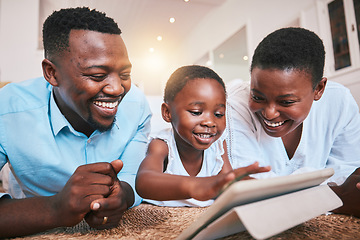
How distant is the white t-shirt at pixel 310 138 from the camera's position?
1.08 metres

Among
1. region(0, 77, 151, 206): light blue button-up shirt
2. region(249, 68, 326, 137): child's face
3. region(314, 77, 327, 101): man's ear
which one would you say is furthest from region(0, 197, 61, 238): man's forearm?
region(314, 77, 327, 101): man's ear

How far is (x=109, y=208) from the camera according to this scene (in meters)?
0.62

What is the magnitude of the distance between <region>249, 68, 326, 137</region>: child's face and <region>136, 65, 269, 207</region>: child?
12 cm

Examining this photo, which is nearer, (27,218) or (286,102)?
(27,218)

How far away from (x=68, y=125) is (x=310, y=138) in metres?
0.88

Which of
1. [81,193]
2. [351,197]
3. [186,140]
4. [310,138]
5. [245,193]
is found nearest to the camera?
[245,193]

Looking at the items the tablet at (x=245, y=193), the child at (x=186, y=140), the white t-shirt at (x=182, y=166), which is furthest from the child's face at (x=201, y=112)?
the tablet at (x=245, y=193)

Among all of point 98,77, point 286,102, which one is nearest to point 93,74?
point 98,77

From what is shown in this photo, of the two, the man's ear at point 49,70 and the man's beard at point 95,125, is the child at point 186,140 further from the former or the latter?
the man's ear at point 49,70

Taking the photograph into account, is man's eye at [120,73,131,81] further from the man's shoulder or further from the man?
the man's shoulder

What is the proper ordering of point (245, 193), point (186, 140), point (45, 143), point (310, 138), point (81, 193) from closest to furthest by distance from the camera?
point (245, 193) < point (81, 193) < point (45, 143) < point (186, 140) < point (310, 138)

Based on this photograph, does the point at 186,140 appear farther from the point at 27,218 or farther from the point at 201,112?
the point at 27,218

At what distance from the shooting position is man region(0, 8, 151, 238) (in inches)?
24.6

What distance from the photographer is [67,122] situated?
2.77 ft
